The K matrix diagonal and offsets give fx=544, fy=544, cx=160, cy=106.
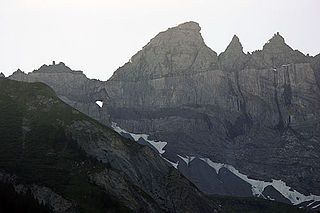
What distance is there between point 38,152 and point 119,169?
29590mm

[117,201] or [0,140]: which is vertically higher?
[0,140]

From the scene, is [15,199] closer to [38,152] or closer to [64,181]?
[64,181]

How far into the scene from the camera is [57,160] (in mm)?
185250

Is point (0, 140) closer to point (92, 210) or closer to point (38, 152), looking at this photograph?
point (38, 152)

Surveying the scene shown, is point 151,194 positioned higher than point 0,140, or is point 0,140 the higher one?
point 0,140

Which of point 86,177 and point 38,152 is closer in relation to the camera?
point 86,177

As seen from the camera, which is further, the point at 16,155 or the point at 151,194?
the point at 151,194

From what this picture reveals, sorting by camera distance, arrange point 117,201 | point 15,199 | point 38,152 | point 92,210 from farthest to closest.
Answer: point 38,152 < point 117,201 < point 92,210 < point 15,199

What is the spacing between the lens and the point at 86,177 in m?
175

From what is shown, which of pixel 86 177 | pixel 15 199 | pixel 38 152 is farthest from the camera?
pixel 38 152

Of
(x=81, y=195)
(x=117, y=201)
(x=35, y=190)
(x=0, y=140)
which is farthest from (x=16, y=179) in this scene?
(x=0, y=140)

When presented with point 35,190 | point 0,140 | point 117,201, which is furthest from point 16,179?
point 0,140

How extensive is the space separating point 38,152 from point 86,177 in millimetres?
25365

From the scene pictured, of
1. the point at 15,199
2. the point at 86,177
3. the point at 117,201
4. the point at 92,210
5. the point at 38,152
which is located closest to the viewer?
the point at 15,199
